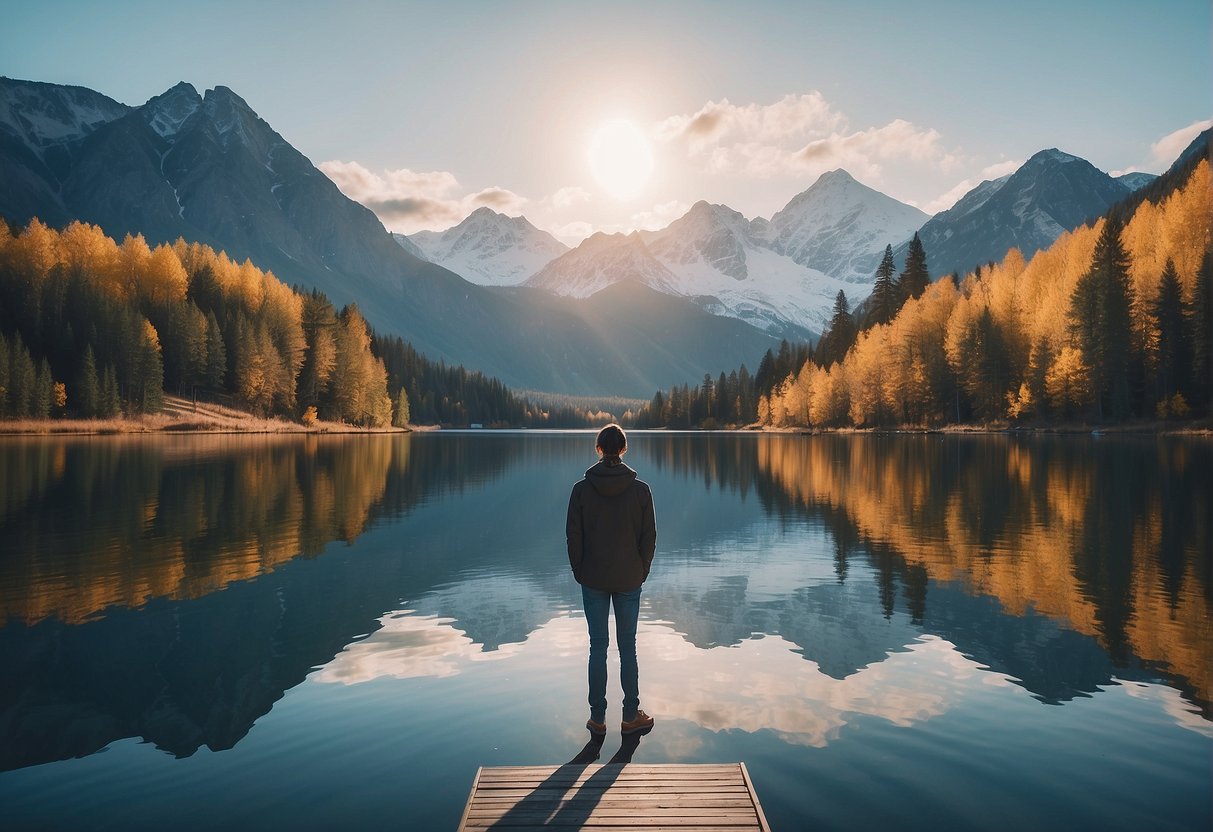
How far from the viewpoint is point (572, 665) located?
1422 cm

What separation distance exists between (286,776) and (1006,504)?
33385 mm

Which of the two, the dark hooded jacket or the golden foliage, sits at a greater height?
the golden foliage

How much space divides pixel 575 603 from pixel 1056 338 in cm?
9456

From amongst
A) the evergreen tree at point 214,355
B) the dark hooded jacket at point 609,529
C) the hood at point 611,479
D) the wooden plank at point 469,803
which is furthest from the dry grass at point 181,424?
the wooden plank at point 469,803

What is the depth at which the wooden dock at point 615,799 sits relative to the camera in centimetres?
762

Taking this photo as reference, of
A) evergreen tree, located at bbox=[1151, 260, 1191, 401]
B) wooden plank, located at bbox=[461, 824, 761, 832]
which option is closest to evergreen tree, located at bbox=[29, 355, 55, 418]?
wooden plank, located at bbox=[461, 824, 761, 832]

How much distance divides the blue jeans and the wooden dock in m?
1.70

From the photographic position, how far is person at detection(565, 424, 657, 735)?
10.5 meters

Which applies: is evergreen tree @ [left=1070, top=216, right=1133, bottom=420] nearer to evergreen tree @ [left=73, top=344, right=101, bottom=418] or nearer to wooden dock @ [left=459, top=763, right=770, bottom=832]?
wooden dock @ [left=459, top=763, right=770, bottom=832]

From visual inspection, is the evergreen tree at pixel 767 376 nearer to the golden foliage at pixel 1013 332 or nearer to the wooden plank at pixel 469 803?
the golden foliage at pixel 1013 332

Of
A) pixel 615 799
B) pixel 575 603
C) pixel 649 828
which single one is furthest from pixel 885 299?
pixel 649 828

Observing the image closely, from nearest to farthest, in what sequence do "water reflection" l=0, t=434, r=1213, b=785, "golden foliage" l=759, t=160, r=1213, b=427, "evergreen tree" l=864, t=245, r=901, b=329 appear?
"water reflection" l=0, t=434, r=1213, b=785 < "golden foliage" l=759, t=160, r=1213, b=427 < "evergreen tree" l=864, t=245, r=901, b=329

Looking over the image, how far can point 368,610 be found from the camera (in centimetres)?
1784

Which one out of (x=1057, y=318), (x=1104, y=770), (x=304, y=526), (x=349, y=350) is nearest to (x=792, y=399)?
(x=1057, y=318)
